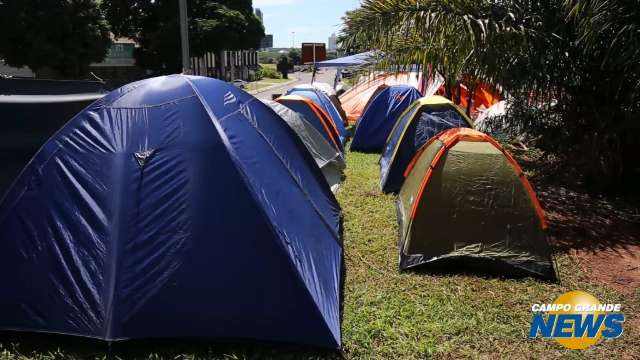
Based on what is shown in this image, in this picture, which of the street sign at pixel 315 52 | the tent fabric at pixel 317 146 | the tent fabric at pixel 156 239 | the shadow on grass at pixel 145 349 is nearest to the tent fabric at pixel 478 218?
Result: the tent fabric at pixel 156 239

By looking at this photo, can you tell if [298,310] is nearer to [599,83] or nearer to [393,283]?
[393,283]

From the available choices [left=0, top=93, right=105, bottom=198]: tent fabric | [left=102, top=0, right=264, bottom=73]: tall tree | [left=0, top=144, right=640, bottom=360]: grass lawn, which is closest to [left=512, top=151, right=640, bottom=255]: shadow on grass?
[left=0, top=144, right=640, bottom=360]: grass lawn

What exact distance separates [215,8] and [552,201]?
26.8m

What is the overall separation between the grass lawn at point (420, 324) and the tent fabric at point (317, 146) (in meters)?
2.88

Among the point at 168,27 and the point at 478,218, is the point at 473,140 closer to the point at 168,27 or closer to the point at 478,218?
the point at 478,218

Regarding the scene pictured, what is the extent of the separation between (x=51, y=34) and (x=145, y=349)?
21.4 meters

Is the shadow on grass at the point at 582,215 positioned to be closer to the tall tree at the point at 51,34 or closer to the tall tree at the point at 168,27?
the tall tree at the point at 51,34

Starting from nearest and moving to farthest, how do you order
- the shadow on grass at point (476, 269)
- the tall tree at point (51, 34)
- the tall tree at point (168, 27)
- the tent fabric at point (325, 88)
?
the shadow on grass at point (476, 269)
the tent fabric at point (325, 88)
the tall tree at point (51, 34)
the tall tree at point (168, 27)

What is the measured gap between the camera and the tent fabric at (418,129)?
771 centimetres

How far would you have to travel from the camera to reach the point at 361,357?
3.57 metres

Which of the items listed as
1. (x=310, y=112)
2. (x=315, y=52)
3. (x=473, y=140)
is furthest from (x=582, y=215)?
(x=315, y=52)

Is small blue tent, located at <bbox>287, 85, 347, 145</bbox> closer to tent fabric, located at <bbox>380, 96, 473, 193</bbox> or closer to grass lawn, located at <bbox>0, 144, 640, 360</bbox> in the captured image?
tent fabric, located at <bbox>380, 96, 473, 193</bbox>

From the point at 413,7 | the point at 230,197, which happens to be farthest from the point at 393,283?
the point at 413,7

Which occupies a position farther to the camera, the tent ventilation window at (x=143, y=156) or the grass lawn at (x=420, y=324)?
the tent ventilation window at (x=143, y=156)
